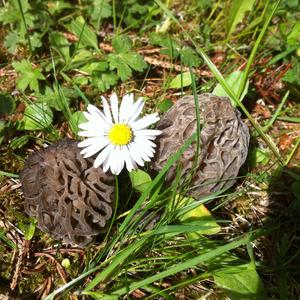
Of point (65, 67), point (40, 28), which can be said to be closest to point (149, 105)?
point (65, 67)

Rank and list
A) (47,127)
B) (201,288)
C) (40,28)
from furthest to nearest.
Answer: (40,28), (47,127), (201,288)

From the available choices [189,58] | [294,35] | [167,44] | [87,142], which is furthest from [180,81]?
[87,142]

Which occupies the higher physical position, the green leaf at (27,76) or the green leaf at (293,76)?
the green leaf at (293,76)

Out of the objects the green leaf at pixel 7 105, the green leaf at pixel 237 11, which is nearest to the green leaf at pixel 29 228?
the green leaf at pixel 7 105

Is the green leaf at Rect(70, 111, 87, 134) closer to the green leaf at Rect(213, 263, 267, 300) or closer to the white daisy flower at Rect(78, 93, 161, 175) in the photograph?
the white daisy flower at Rect(78, 93, 161, 175)

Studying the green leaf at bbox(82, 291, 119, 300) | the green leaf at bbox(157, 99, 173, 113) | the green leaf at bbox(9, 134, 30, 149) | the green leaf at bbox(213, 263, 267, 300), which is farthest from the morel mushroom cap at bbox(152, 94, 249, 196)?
the green leaf at bbox(9, 134, 30, 149)

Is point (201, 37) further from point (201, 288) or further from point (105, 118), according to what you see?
point (201, 288)

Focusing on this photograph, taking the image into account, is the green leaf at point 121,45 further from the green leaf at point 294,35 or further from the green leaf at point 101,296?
the green leaf at point 101,296

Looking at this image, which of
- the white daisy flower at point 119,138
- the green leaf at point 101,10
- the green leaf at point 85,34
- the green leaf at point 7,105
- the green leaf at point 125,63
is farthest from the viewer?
the green leaf at point 101,10
